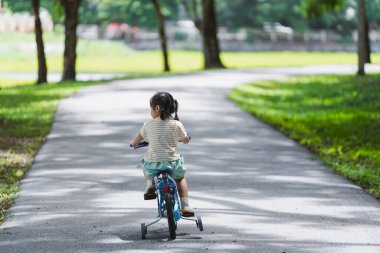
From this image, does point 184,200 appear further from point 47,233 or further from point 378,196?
point 378,196

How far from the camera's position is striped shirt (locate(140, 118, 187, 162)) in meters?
8.77

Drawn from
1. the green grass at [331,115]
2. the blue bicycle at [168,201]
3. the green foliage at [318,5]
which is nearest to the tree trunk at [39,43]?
the green grass at [331,115]

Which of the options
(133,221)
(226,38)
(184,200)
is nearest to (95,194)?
(133,221)

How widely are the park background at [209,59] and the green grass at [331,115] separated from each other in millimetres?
26

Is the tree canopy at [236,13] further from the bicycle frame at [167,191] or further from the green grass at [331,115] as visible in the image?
the bicycle frame at [167,191]

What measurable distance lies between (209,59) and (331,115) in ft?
82.1

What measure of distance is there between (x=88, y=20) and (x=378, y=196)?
2758 inches

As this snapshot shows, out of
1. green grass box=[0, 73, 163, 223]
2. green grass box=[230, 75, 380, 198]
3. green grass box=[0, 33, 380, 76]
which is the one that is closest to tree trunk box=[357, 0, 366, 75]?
green grass box=[230, 75, 380, 198]

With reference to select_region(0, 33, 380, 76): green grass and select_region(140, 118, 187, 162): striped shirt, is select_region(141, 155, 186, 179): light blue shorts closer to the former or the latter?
select_region(140, 118, 187, 162): striped shirt

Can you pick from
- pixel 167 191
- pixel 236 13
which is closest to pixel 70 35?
pixel 167 191

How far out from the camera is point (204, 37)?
46.4m

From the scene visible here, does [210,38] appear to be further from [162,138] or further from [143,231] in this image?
[143,231]

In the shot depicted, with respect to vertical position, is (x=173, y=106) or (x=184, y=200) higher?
(x=173, y=106)

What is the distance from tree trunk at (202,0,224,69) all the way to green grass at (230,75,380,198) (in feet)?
37.5
